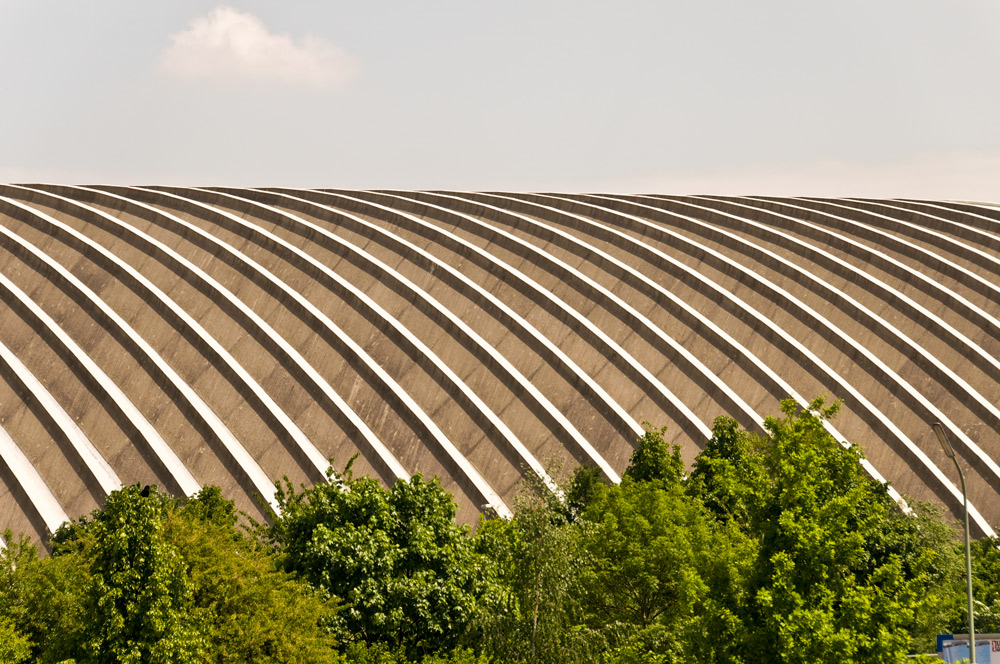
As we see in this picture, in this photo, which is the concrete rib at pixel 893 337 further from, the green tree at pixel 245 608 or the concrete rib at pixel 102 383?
the green tree at pixel 245 608

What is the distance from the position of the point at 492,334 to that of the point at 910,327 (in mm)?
21865

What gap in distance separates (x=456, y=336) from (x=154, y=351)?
12.6 meters

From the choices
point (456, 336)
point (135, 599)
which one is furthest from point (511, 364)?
point (135, 599)

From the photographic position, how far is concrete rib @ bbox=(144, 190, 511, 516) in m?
37.8

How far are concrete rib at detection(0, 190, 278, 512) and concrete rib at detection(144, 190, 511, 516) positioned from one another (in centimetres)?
579

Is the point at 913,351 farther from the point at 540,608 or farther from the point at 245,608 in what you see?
the point at 245,608

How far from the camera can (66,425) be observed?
35406 mm

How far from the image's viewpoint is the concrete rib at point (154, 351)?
3530 cm

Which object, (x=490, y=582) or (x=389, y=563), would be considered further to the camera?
(x=490, y=582)

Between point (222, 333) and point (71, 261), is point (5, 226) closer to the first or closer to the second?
point (71, 261)

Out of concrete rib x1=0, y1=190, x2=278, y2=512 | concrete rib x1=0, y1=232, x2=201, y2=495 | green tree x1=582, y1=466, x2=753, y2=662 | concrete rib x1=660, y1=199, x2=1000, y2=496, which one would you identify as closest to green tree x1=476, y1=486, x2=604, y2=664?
green tree x1=582, y1=466, x2=753, y2=662

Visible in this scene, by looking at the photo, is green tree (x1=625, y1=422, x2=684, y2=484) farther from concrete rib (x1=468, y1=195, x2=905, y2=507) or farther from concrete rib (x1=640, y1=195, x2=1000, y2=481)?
concrete rib (x1=640, y1=195, x2=1000, y2=481)

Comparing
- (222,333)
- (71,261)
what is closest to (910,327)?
(222,333)

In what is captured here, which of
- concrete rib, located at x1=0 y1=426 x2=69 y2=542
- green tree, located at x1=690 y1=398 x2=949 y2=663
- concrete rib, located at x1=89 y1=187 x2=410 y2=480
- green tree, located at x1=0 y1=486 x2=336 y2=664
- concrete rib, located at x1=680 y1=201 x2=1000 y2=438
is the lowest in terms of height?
A: green tree, located at x1=0 y1=486 x2=336 y2=664
